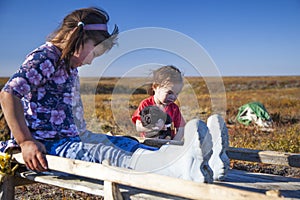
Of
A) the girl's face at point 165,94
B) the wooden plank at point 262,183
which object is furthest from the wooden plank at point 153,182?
the girl's face at point 165,94

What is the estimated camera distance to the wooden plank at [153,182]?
6.02 feet

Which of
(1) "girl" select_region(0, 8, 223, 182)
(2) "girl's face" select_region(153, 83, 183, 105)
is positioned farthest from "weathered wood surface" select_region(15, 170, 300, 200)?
(2) "girl's face" select_region(153, 83, 183, 105)

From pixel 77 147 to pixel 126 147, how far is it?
1.17 feet

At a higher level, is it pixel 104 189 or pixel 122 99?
pixel 122 99

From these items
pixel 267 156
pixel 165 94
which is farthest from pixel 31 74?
pixel 165 94

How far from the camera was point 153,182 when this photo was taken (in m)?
2.07

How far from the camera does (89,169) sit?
237cm

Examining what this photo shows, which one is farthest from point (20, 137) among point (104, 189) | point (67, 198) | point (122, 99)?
point (67, 198)

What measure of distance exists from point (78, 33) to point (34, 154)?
3.08 ft

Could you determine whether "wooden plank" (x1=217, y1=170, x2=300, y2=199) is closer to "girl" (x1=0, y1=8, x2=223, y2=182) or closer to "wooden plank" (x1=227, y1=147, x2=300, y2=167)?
"wooden plank" (x1=227, y1=147, x2=300, y2=167)

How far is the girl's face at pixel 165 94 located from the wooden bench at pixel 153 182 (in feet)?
4.26

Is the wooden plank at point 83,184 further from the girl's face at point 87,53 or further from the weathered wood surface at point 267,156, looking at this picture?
the weathered wood surface at point 267,156

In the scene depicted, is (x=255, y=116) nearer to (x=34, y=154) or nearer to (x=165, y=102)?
(x=165, y=102)

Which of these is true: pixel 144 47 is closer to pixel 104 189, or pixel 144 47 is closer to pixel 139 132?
pixel 104 189
